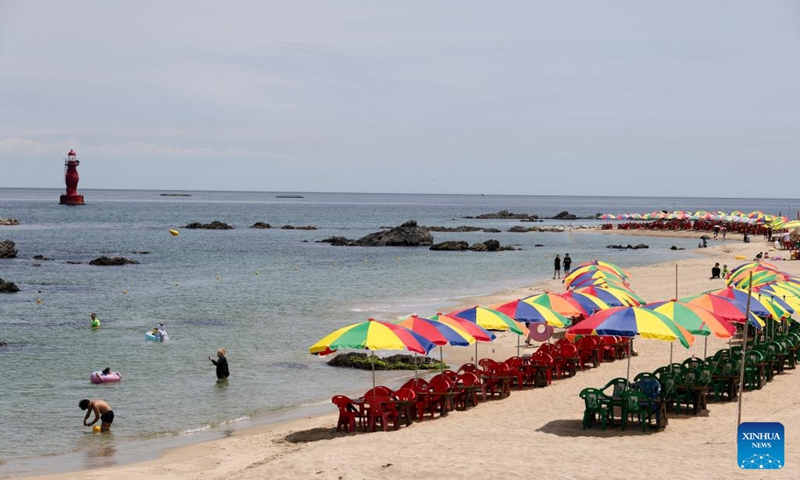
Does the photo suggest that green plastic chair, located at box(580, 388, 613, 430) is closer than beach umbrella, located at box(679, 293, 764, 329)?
Yes

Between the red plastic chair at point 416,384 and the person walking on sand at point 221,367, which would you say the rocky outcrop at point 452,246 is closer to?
the person walking on sand at point 221,367

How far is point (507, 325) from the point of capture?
18.7 meters

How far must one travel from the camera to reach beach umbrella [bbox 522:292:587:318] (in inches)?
789

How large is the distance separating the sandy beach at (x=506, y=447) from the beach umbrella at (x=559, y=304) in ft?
5.03

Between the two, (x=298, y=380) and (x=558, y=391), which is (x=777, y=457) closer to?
(x=558, y=391)

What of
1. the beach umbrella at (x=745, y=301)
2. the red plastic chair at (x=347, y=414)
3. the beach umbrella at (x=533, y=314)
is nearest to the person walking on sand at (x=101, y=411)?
the red plastic chair at (x=347, y=414)

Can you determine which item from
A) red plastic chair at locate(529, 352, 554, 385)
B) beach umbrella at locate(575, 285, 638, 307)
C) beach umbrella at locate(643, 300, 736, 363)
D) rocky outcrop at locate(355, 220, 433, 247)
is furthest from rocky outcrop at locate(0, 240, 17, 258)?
beach umbrella at locate(643, 300, 736, 363)

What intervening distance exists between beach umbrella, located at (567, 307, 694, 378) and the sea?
6.89 metres

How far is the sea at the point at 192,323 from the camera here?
18000mm

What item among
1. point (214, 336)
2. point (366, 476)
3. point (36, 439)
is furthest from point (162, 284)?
point (366, 476)

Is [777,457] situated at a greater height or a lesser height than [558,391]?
greater

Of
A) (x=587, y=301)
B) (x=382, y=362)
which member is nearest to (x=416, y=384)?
(x=587, y=301)

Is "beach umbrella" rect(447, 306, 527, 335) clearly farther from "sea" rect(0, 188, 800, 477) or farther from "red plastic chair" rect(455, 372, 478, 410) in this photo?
"sea" rect(0, 188, 800, 477)

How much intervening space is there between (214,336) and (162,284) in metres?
19.4
